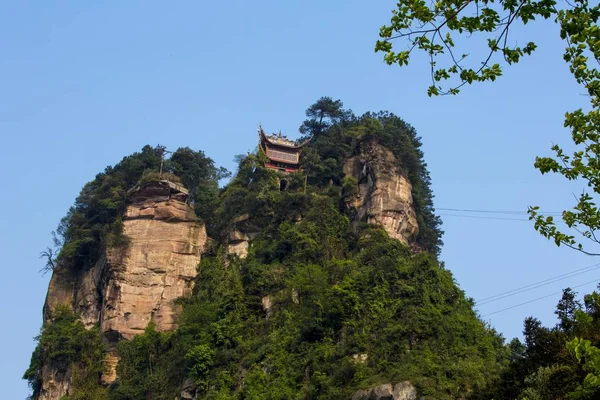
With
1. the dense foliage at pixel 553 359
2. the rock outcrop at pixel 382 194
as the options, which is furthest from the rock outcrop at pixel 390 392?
the rock outcrop at pixel 382 194

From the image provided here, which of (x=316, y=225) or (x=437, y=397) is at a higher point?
(x=316, y=225)

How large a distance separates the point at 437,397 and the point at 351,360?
140 inches

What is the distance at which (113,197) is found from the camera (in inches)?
1515

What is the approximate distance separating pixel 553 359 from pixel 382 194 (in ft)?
69.9

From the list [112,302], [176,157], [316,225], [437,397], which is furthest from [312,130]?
[437,397]

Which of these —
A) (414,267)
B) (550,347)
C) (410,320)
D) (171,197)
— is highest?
(171,197)

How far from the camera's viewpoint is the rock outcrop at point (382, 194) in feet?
116

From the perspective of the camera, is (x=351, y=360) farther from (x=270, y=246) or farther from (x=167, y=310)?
(x=167, y=310)

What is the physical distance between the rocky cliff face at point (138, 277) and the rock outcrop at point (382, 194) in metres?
7.08

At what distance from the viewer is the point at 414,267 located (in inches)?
1155

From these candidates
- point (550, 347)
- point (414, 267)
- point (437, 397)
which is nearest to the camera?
point (550, 347)

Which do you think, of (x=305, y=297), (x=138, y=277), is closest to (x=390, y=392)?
(x=305, y=297)

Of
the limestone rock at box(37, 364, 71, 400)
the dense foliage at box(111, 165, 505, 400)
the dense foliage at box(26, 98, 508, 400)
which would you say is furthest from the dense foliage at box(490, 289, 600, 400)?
the limestone rock at box(37, 364, 71, 400)

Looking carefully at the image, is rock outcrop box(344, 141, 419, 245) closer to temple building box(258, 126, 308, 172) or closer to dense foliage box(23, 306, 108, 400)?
temple building box(258, 126, 308, 172)
